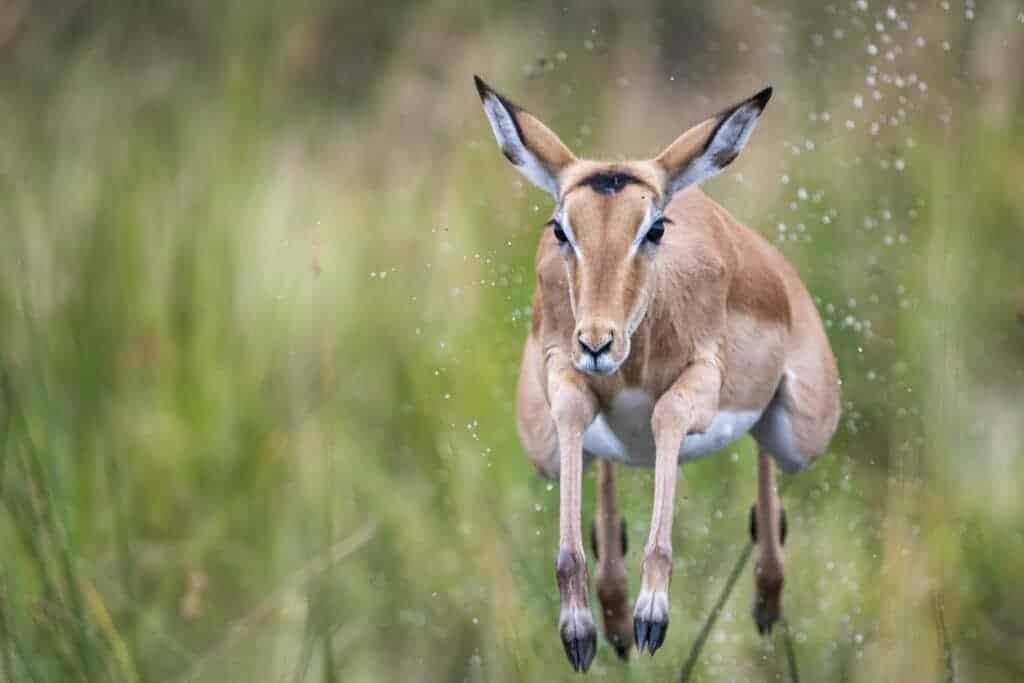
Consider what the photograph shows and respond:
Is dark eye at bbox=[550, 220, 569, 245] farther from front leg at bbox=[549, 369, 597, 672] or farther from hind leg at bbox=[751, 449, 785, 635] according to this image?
hind leg at bbox=[751, 449, 785, 635]

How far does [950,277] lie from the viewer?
2160mm

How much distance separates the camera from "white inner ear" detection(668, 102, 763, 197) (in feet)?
5.22

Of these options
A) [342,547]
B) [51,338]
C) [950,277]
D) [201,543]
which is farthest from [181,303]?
[950,277]

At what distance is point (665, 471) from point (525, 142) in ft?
1.08

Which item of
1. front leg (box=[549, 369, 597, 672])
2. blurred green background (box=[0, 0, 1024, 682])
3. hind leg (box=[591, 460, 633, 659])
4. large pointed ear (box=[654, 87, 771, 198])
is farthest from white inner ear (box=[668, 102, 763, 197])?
hind leg (box=[591, 460, 633, 659])

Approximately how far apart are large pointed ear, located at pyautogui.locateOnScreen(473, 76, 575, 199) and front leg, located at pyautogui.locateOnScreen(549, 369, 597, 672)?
188mm

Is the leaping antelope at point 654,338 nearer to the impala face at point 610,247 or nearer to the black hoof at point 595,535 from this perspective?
the impala face at point 610,247

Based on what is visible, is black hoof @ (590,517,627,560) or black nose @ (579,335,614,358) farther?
black hoof @ (590,517,627,560)

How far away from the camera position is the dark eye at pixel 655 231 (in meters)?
1.60

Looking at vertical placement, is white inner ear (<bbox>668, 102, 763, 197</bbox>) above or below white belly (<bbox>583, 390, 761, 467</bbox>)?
above

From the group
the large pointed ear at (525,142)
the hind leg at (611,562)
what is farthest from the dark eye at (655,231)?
the hind leg at (611,562)

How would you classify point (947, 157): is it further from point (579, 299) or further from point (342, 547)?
point (342, 547)

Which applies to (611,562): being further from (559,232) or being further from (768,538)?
(559,232)

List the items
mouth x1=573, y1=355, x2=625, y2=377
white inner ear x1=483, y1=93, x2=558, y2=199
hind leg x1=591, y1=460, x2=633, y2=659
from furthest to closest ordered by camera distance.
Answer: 1. hind leg x1=591, y1=460, x2=633, y2=659
2. white inner ear x1=483, y1=93, x2=558, y2=199
3. mouth x1=573, y1=355, x2=625, y2=377
